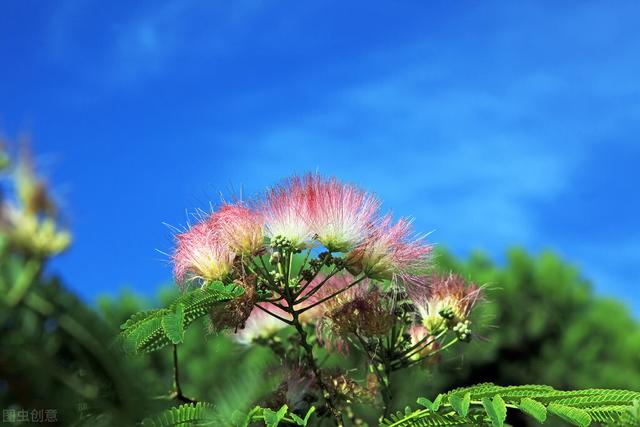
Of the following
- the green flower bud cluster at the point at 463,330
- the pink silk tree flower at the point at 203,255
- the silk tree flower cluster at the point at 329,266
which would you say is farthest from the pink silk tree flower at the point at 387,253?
the pink silk tree flower at the point at 203,255

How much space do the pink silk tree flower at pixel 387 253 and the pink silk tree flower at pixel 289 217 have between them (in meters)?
0.16

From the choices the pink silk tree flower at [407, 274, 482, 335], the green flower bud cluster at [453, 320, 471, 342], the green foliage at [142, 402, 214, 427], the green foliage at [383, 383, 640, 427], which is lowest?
the green foliage at [383, 383, 640, 427]

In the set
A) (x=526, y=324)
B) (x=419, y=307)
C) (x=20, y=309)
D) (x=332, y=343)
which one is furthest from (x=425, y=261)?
(x=526, y=324)

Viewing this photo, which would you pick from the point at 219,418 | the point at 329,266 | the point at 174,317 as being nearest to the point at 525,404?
the point at 329,266

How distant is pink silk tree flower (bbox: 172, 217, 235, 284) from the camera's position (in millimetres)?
2395

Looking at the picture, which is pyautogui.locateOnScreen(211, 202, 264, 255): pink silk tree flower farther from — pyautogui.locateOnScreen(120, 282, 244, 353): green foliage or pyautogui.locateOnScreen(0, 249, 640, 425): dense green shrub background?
pyautogui.locateOnScreen(0, 249, 640, 425): dense green shrub background

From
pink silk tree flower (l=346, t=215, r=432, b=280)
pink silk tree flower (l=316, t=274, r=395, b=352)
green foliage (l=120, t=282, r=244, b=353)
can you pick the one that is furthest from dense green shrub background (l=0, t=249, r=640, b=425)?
pink silk tree flower (l=346, t=215, r=432, b=280)

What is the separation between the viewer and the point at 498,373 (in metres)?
9.70

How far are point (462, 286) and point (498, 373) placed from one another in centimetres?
732

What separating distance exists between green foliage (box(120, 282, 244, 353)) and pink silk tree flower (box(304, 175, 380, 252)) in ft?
1.05

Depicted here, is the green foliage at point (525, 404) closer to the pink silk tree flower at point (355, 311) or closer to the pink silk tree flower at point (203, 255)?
the pink silk tree flower at point (355, 311)

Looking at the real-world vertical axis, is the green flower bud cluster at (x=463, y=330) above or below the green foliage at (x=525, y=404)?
above

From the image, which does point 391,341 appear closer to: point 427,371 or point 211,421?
point 427,371

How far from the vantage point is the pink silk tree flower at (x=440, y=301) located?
8.61ft
